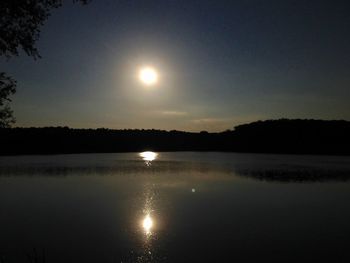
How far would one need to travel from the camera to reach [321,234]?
1044 inches

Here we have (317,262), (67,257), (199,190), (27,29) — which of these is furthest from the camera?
(199,190)

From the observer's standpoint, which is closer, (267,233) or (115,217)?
(267,233)

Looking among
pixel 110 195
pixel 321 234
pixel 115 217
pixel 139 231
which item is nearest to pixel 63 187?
pixel 110 195

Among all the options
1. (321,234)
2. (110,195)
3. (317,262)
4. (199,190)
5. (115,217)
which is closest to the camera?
(317,262)

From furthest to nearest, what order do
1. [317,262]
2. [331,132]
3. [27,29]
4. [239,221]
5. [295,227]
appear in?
[331,132] → [239,221] → [295,227] → [317,262] → [27,29]

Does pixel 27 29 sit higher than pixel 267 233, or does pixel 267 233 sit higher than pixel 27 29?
pixel 27 29

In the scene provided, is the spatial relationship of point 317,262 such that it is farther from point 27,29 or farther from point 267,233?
point 27,29

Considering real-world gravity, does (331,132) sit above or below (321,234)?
above

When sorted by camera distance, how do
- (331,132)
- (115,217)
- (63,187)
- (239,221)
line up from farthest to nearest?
(331,132)
(63,187)
(115,217)
(239,221)

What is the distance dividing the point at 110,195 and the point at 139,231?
22099 mm

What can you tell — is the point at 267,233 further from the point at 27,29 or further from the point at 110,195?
the point at 110,195

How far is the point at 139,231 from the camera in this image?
91.6 feet

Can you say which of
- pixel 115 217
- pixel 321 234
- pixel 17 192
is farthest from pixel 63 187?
pixel 321 234

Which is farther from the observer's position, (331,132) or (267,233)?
(331,132)
